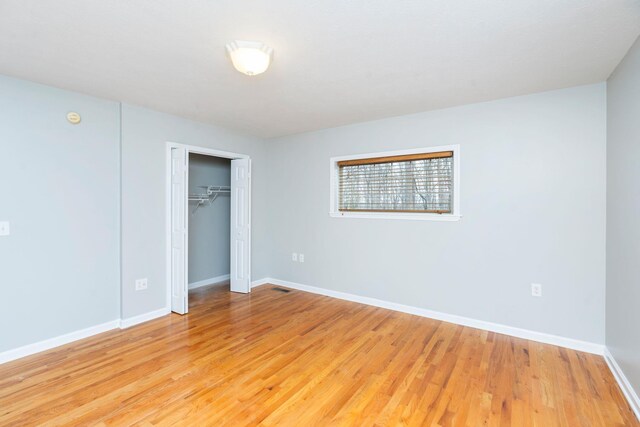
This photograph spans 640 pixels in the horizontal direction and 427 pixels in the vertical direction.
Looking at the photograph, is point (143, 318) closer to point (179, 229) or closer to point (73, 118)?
point (179, 229)

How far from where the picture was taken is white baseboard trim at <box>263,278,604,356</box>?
8.98 feet

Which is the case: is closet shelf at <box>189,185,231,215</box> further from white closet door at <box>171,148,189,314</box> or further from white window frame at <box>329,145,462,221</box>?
white window frame at <box>329,145,462,221</box>

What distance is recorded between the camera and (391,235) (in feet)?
12.4

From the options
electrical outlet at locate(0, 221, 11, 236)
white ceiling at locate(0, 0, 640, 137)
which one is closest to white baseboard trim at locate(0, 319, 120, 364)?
electrical outlet at locate(0, 221, 11, 236)

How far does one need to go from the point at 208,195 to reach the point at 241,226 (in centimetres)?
83

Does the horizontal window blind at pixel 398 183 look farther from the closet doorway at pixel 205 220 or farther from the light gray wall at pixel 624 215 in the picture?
the closet doorway at pixel 205 220

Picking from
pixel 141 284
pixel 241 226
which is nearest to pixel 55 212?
pixel 141 284

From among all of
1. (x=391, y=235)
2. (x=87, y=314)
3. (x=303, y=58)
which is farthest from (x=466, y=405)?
(x=87, y=314)

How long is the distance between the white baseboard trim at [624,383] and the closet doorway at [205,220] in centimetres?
393

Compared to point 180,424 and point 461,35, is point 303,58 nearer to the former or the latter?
point 461,35

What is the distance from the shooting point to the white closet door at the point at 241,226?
4.49 metres

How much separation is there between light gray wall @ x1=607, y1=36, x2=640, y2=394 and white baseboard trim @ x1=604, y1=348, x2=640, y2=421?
2.0 inches

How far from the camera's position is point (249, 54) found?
1985 millimetres

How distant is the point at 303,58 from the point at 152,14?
38.0 inches
